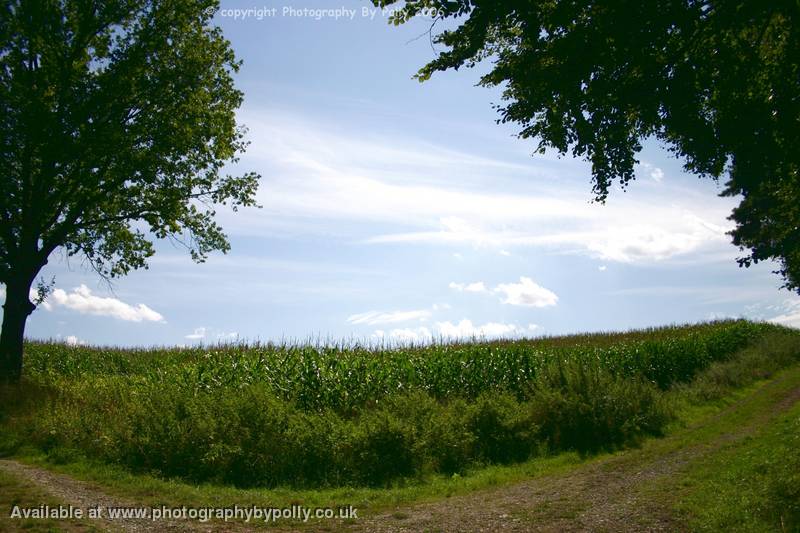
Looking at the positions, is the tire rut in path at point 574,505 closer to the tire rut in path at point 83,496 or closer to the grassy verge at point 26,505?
the tire rut in path at point 83,496

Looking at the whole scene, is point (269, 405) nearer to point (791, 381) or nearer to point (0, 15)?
point (0, 15)

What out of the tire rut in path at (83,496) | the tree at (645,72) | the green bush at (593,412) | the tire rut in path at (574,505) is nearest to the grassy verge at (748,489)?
the tire rut in path at (574,505)

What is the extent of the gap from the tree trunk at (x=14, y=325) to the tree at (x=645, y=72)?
1989cm

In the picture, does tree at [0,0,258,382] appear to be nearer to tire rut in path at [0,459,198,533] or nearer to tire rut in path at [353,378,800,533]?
tire rut in path at [0,459,198,533]

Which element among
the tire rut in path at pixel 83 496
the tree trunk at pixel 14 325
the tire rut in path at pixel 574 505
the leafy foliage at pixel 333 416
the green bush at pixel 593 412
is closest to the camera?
the tire rut in path at pixel 83 496

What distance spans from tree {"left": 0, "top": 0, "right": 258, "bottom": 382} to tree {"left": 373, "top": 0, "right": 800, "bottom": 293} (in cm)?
1473

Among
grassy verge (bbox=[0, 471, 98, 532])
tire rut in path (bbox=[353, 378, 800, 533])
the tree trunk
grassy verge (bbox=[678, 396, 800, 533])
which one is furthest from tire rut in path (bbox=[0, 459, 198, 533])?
grassy verge (bbox=[678, 396, 800, 533])

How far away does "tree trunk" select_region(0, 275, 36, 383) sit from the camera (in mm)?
22406

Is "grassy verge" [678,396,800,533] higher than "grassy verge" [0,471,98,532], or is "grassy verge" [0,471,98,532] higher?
"grassy verge" [678,396,800,533]

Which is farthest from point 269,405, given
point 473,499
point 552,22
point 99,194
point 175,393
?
point 99,194

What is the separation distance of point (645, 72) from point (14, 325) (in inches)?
974

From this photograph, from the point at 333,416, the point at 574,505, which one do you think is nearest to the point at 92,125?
the point at 333,416

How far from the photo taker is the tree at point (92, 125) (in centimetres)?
2247

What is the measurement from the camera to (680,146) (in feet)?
59.8
